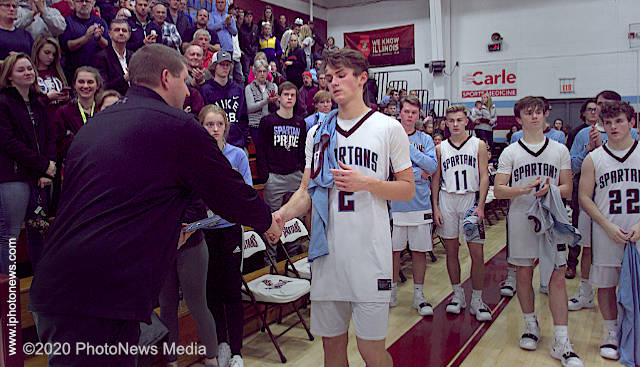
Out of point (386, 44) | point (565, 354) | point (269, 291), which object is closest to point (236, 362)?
point (269, 291)

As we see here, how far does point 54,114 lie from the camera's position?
4574 millimetres

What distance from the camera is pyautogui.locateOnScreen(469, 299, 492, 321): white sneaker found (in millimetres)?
4688

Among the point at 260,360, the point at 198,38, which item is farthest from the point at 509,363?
the point at 198,38

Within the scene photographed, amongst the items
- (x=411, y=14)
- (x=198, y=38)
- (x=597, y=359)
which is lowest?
(x=597, y=359)

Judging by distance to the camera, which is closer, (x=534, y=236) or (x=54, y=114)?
(x=534, y=236)

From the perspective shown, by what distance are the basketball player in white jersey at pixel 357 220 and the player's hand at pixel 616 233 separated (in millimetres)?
2050

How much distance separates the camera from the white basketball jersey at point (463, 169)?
4.75 m

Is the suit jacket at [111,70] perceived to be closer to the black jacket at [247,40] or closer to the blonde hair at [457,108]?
the blonde hair at [457,108]

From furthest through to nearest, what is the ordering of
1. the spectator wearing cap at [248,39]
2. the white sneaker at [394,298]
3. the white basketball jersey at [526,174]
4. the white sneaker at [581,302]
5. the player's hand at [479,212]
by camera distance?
the spectator wearing cap at [248,39] → the white sneaker at [394,298] → the white sneaker at [581,302] → the player's hand at [479,212] → the white basketball jersey at [526,174]

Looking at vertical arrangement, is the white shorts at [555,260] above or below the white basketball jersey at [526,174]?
below

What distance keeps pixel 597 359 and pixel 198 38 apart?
6205mm

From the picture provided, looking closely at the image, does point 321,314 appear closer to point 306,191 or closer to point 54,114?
point 306,191

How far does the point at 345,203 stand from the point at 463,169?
2557mm

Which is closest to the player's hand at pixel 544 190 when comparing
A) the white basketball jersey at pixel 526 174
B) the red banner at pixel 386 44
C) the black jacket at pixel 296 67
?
the white basketball jersey at pixel 526 174
